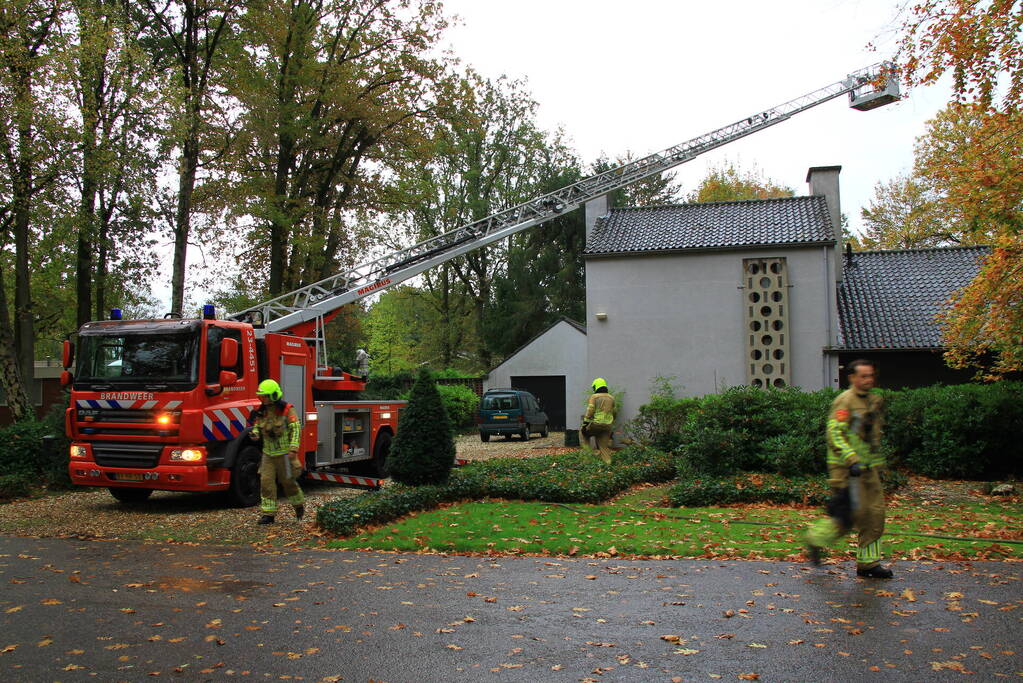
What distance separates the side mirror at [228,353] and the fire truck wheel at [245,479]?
1355 mm

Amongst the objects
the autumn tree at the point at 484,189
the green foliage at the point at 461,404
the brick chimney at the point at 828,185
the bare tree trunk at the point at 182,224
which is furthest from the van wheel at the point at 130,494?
the autumn tree at the point at 484,189

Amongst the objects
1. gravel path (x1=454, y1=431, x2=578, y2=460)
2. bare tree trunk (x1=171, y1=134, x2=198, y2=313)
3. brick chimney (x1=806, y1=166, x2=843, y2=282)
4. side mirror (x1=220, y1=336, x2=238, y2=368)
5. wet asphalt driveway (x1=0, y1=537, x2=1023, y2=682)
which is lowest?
wet asphalt driveway (x1=0, y1=537, x2=1023, y2=682)

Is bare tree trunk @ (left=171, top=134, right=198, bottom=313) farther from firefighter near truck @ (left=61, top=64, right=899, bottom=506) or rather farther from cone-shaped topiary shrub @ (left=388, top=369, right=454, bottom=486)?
cone-shaped topiary shrub @ (left=388, top=369, right=454, bottom=486)

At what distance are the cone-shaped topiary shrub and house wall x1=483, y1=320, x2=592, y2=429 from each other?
70.2 feet

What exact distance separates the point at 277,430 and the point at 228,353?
156 centimetres

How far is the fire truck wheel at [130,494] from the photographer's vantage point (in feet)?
40.5

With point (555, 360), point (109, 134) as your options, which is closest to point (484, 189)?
point (555, 360)

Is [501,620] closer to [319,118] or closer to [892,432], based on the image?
[892,432]

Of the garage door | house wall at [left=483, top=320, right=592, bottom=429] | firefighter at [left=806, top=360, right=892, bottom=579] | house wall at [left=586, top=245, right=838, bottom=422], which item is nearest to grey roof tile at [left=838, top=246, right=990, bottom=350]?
house wall at [left=586, top=245, right=838, bottom=422]

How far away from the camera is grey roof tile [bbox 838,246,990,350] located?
2217 cm

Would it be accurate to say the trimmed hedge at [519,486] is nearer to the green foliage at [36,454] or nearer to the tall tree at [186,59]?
the green foliage at [36,454]

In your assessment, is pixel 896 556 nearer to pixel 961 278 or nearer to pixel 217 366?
pixel 217 366

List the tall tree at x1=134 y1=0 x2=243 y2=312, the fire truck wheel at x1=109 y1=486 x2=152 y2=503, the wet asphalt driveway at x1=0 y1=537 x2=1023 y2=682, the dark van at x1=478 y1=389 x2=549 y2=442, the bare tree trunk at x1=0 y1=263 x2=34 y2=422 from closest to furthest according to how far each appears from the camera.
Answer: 1. the wet asphalt driveway at x1=0 y1=537 x2=1023 y2=682
2. the fire truck wheel at x1=109 y1=486 x2=152 y2=503
3. the bare tree trunk at x1=0 y1=263 x2=34 y2=422
4. the tall tree at x1=134 y1=0 x2=243 y2=312
5. the dark van at x1=478 y1=389 x2=549 y2=442

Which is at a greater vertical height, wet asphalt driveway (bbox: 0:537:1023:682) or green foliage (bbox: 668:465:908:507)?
green foliage (bbox: 668:465:908:507)
